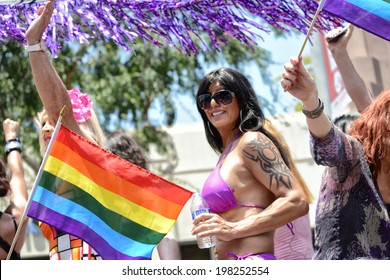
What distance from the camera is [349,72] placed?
5496 millimetres

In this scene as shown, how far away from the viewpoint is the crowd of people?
455cm

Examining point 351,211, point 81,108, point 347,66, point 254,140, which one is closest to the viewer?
point 351,211

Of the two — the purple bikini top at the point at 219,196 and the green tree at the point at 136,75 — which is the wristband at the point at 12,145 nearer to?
the purple bikini top at the point at 219,196

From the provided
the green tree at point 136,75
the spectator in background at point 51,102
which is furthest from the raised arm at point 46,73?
the green tree at point 136,75

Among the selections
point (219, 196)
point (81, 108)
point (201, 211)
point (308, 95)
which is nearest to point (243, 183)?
point (219, 196)

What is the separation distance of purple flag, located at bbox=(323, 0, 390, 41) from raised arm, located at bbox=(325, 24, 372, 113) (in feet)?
2.15

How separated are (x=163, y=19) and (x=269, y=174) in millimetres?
1001

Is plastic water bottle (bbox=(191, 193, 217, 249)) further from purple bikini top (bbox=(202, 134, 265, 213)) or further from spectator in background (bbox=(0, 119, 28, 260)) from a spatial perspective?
spectator in background (bbox=(0, 119, 28, 260))

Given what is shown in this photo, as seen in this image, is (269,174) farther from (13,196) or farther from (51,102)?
(13,196)

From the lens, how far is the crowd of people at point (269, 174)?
4.55 m

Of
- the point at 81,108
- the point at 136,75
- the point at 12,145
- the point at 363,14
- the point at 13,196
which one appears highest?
the point at 363,14

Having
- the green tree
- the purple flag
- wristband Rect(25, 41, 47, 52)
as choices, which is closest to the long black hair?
the purple flag

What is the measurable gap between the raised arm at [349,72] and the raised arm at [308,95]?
0.97m
